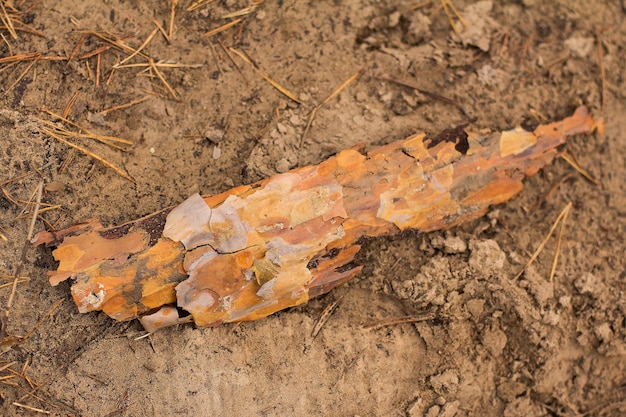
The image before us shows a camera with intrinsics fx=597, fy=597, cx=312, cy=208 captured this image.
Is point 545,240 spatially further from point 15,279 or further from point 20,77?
point 20,77

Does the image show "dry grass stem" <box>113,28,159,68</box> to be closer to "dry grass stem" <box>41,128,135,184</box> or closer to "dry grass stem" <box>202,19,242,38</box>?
"dry grass stem" <box>202,19,242,38</box>

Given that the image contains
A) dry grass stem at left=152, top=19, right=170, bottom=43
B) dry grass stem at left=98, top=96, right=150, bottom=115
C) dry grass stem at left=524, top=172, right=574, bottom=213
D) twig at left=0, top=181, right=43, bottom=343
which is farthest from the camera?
dry grass stem at left=524, top=172, right=574, bottom=213

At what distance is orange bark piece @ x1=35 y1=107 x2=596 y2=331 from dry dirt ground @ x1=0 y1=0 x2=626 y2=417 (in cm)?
14

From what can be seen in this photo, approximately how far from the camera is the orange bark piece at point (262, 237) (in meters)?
2.13

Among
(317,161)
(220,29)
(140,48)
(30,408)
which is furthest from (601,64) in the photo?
(30,408)

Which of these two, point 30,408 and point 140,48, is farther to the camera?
point 140,48

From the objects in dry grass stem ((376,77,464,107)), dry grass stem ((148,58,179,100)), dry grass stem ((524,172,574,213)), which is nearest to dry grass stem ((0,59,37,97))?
dry grass stem ((148,58,179,100))

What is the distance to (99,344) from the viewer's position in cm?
224

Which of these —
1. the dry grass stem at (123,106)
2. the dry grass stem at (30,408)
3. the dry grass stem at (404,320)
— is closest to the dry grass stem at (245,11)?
the dry grass stem at (123,106)

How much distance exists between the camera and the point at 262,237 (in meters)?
2.17

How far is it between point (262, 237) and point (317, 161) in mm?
493

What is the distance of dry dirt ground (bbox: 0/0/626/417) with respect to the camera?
2.25 m

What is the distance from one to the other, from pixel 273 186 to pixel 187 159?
0.48 m

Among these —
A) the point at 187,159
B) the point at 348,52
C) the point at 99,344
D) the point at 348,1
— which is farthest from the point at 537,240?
the point at 99,344
